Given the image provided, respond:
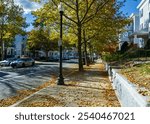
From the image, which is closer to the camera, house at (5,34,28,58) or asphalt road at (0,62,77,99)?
asphalt road at (0,62,77,99)

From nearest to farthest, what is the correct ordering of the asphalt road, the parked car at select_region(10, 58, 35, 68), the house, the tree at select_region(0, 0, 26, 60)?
the asphalt road → the parked car at select_region(10, 58, 35, 68) → the tree at select_region(0, 0, 26, 60) → the house

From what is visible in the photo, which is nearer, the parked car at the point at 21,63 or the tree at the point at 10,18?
the parked car at the point at 21,63

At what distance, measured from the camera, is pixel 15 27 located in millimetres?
58094

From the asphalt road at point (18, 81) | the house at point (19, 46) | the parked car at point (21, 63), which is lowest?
the asphalt road at point (18, 81)

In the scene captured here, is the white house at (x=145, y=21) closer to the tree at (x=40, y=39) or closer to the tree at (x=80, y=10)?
the tree at (x=80, y=10)

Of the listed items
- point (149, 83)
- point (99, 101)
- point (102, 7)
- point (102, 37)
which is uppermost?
point (102, 7)

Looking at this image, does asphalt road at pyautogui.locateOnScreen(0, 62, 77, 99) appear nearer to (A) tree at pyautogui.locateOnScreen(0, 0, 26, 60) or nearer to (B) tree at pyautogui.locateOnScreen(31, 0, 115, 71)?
(B) tree at pyautogui.locateOnScreen(31, 0, 115, 71)

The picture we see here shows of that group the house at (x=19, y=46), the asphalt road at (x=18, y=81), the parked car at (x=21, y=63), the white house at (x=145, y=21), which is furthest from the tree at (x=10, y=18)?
the house at (x=19, y=46)

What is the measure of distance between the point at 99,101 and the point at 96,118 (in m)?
5.44

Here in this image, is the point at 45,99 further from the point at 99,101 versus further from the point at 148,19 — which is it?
the point at 148,19

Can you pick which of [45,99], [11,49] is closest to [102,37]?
[45,99]

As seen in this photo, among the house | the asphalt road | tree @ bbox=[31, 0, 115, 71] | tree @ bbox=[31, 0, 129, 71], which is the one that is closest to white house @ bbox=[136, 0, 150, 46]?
tree @ bbox=[31, 0, 129, 71]

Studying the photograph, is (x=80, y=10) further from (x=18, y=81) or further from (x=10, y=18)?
(x=10, y=18)

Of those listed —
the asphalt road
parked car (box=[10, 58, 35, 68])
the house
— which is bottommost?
the asphalt road
